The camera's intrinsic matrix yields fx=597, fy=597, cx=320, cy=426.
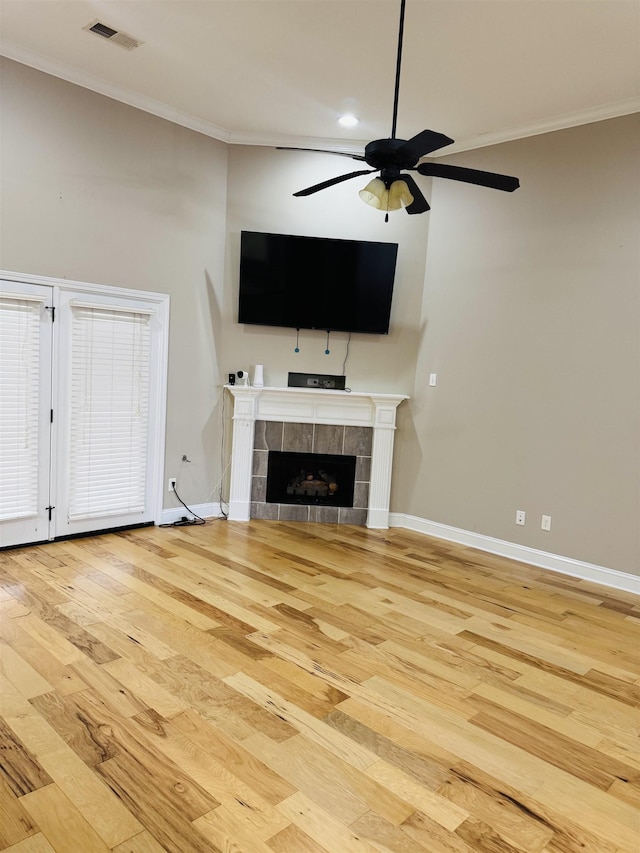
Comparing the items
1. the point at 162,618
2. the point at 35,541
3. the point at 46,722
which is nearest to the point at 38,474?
the point at 35,541

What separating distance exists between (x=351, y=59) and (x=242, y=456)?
3.06 m

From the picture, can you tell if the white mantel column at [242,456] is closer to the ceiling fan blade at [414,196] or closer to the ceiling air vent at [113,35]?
the ceiling fan blade at [414,196]

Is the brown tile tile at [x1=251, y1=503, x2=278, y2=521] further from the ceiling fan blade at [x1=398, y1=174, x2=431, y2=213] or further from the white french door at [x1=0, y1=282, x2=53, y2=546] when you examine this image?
the ceiling fan blade at [x1=398, y1=174, x2=431, y2=213]

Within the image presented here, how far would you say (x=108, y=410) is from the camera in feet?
14.7

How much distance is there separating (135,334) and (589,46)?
3.49 metres

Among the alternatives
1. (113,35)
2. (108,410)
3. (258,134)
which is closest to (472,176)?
(113,35)

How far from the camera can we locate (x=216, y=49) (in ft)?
12.1

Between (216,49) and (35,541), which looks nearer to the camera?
(216,49)

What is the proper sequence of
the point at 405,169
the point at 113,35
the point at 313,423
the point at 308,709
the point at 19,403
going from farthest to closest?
the point at 313,423 → the point at 19,403 → the point at 113,35 → the point at 405,169 → the point at 308,709

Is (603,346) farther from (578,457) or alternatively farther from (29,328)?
(29,328)

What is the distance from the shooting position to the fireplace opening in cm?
531

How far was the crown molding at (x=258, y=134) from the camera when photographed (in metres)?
3.93

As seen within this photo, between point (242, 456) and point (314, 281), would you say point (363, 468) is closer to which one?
point (242, 456)

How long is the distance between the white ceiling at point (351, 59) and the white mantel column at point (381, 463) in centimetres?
224
